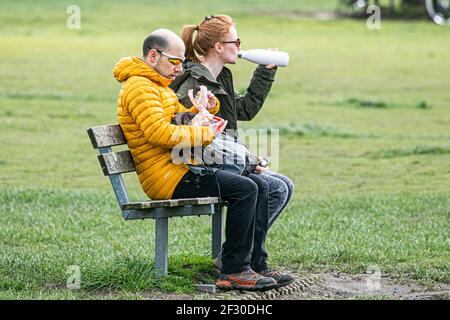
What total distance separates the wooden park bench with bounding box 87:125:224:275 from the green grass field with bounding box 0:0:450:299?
30 centimetres

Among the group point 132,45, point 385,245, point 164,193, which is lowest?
point 132,45

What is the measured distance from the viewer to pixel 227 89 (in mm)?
7691

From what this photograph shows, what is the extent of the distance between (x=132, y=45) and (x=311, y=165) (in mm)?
17990

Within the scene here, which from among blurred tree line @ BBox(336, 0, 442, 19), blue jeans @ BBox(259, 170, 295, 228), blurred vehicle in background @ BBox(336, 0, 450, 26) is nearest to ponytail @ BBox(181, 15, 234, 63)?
blue jeans @ BBox(259, 170, 295, 228)

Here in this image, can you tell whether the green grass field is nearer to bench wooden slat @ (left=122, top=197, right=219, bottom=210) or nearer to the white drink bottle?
bench wooden slat @ (left=122, top=197, right=219, bottom=210)

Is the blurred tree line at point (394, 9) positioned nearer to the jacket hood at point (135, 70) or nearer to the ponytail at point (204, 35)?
the ponytail at point (204, 35)

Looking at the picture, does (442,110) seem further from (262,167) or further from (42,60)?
(262,167)

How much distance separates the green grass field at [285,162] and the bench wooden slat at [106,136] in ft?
2.77

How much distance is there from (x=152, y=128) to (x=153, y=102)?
0.18m

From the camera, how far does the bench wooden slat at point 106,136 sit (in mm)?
7203

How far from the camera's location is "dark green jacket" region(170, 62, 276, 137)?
742 cm
